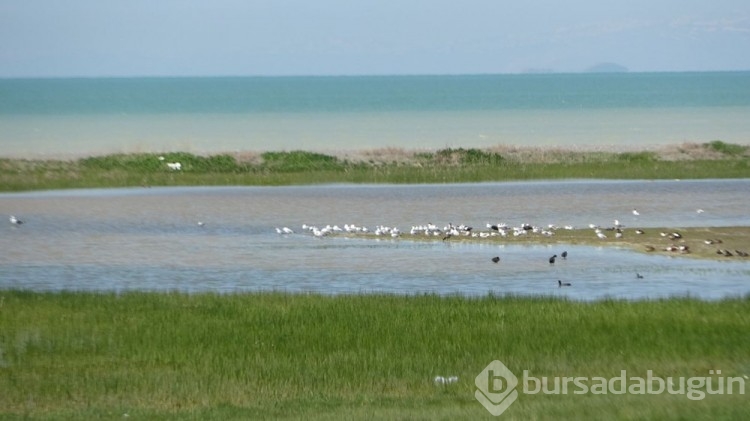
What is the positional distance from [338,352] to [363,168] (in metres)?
29.4

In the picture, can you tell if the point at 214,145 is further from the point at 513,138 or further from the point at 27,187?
the point at 27,187

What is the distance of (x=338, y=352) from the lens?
15.4 m

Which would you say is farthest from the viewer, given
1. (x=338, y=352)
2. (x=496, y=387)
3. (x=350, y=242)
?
(x=350, y=242)

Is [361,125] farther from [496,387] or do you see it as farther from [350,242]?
[496,387]

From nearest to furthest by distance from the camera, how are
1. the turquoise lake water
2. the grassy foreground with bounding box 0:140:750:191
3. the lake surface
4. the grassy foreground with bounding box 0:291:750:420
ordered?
the grassy foreground with bounding box 0:291:750:420
the lake surface
the grassy foreground with bounding box 0:140:750:191
the turquoise lake water

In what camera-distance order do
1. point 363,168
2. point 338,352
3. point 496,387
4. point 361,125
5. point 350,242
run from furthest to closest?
point 361,125, point 363,168, point 350,242, point 338,352, point 496,387

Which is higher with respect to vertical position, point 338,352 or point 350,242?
point 338,352

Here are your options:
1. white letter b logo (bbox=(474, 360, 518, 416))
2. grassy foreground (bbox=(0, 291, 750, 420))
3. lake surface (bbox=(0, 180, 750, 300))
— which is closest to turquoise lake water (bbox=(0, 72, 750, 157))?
lake surface (bbox=(0, 180, 750, 300))

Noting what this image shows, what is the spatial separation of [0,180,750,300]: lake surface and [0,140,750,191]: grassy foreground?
170cm

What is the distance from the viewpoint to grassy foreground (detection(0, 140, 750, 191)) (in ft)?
137

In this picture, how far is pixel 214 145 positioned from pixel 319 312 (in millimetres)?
52285

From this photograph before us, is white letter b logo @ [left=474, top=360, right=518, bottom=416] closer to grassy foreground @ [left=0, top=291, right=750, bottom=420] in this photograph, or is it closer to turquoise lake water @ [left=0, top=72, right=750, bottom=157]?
grassy foreground @ [left=0, top=291, right=750, bottom=420]

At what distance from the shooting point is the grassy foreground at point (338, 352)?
40.2 feet

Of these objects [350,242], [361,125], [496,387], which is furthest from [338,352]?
[361,125]
